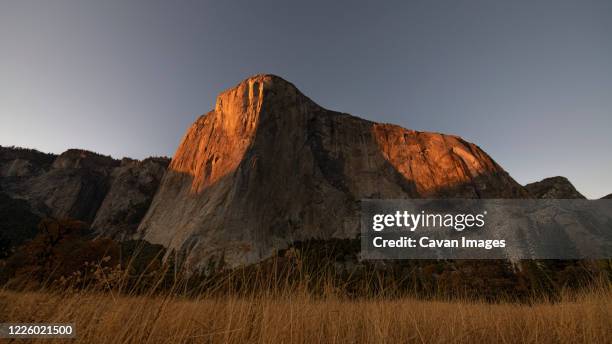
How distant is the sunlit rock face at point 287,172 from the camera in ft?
143

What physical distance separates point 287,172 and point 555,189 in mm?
51150

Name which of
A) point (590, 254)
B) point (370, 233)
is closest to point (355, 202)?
point (370, 233)

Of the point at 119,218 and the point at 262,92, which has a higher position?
the point at 262,92

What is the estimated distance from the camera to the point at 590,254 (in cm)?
4028

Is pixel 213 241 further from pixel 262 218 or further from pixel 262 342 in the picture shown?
pixel 262 342

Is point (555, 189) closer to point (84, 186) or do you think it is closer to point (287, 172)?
point (287, 172)

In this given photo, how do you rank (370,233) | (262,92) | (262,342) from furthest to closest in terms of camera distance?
(262,92) < (370,233) < (262,342)

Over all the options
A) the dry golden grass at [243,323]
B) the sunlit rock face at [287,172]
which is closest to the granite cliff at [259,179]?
the sunlit rock face at [287,172]

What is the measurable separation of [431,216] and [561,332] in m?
51.8

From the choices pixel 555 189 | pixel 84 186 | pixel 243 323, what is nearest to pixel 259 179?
pixel 84 186

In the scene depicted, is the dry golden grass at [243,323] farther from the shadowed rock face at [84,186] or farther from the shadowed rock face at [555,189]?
the shadowed rock face at [555,189]

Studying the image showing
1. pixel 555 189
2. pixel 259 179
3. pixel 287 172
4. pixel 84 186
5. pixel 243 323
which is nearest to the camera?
pixel 243 323

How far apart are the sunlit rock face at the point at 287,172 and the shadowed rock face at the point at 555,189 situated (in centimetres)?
916

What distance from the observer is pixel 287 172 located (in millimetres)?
50812
